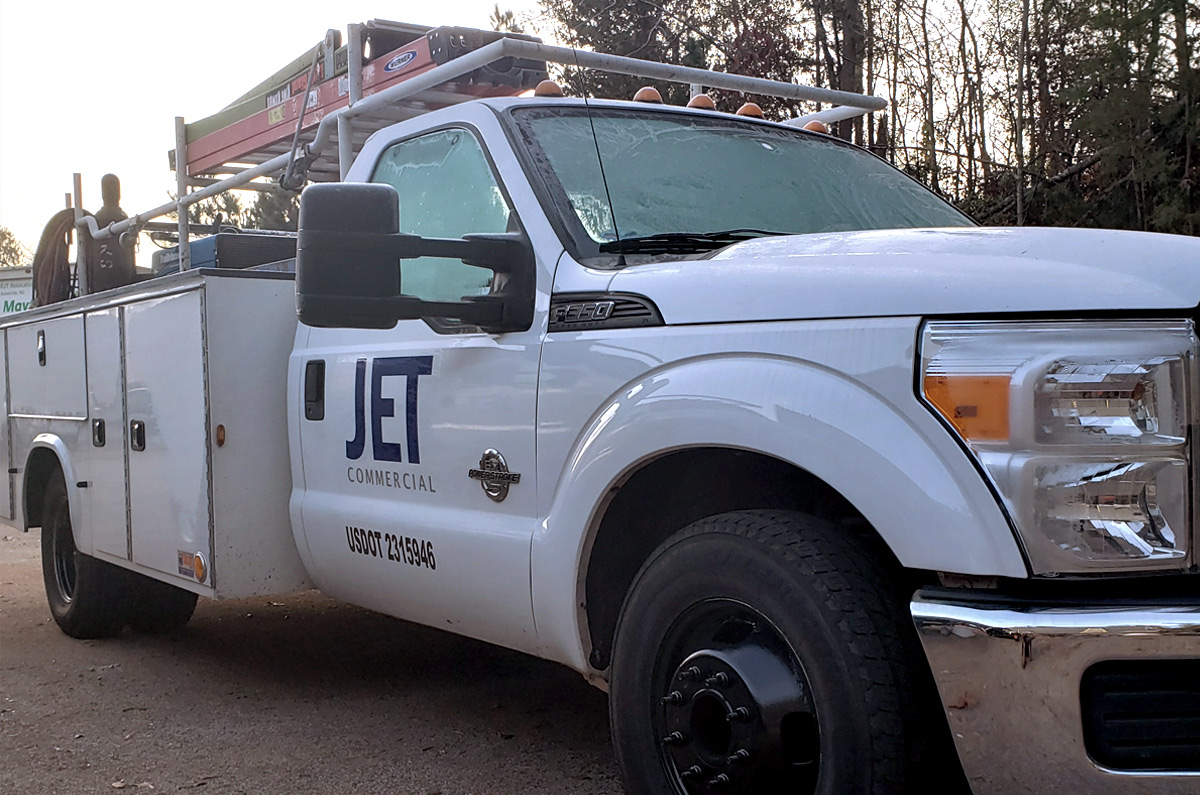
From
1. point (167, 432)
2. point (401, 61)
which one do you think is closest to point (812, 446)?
point (167, 432)

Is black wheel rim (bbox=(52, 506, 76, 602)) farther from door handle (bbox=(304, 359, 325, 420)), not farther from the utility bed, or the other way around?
door handle (bbox=(304, 359, 325, 420))

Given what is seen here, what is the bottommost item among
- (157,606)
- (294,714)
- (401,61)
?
(294,714)

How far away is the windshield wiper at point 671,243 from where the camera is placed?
3146 millimetres

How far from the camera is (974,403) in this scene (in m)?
2.15

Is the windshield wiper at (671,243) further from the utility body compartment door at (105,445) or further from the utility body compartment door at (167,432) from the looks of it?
the utility body compartment door at (105,445)

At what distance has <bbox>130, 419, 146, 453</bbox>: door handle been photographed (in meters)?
4.80

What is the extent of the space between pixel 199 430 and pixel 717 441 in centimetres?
240

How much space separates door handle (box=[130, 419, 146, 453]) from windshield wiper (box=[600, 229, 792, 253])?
2457 mm

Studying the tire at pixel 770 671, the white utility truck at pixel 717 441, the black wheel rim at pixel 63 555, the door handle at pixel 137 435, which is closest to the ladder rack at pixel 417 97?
the white utility truck at pixel 717 441

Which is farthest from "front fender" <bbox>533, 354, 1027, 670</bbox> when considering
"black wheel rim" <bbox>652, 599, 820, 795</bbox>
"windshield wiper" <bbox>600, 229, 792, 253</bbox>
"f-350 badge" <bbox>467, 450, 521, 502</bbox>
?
"windshield wiper" <bbox>600, 229, 792, 253</bbox>

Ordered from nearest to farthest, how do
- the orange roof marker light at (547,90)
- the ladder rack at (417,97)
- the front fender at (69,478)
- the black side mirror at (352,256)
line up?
the black side mirror at (352,256), the orange roof marker light at (547,90), the ladder rack at (417,97), the front fender at (69,478)

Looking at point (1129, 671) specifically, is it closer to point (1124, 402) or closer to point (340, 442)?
point (1124, 402)

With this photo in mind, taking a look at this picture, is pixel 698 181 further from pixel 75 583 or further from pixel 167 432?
pixel 75 583

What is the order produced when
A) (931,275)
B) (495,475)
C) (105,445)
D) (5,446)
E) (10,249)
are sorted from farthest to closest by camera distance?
1. (10,249)
2. (5,446)
3. (105,445)
4. (495,475)
5. (931,275)
